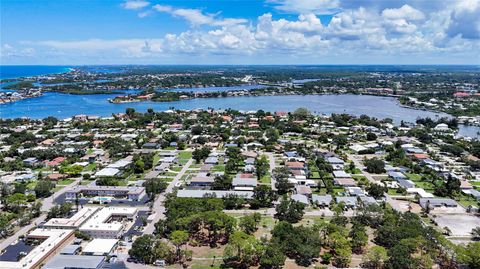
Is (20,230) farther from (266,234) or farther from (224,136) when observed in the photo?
(224,136)

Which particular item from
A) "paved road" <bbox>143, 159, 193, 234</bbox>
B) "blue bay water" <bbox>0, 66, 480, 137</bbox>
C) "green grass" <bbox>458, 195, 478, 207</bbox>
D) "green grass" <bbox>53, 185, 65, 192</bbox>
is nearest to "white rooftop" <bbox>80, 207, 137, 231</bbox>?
"paved road" <bbox>143, 159, 193, 234</bbox>

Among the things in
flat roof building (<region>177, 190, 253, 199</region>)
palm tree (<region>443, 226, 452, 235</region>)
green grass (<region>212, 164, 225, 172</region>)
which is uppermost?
flat roof building (<region>177, 190, 253, 199</region>)

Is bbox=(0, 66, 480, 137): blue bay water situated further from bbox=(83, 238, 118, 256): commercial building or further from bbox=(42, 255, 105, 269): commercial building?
bbox=(42, 255, 105, 269): commercial building

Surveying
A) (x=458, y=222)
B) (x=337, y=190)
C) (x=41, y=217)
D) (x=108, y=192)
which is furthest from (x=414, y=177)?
(x=41, y=217)

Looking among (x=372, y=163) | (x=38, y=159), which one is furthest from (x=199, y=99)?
(x=372, y=163)

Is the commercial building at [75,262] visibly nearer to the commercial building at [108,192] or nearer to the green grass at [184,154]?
the commercial building at [108,192]
